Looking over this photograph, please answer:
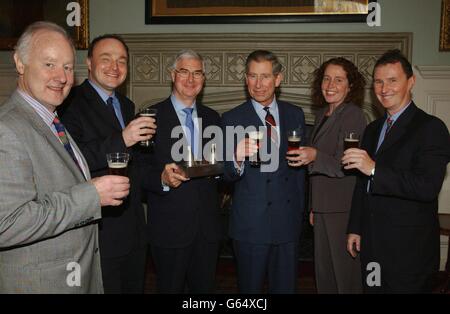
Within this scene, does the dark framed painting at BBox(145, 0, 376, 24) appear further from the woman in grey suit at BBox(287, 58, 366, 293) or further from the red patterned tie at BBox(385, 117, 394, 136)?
the red patterned tie at BBox(385, 117, 394, 136)

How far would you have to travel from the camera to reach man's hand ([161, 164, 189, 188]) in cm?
239

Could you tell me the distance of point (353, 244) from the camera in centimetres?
263

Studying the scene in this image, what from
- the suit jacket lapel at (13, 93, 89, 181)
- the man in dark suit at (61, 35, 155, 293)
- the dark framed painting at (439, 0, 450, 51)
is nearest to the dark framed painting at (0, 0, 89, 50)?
the man in dark suit at (61, 35, 155, 293)

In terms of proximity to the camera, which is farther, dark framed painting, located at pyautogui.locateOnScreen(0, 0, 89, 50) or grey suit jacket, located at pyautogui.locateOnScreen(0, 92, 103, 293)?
dark framed painting, located at pyautogui.locateOnScreen(0, 0, 89, 50)

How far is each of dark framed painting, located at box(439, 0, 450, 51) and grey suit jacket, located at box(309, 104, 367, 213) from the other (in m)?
1.85

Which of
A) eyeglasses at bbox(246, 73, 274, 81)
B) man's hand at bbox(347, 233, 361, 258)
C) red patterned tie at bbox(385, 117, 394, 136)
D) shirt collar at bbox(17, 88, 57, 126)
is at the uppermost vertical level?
eyeglasses at bbox(246, 73, 274, 81)

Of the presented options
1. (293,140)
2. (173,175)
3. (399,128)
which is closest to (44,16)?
(173,175)

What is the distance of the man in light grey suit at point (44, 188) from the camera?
1472mm

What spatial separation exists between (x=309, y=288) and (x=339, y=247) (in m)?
1.21

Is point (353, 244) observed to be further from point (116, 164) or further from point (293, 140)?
point (116, 164)

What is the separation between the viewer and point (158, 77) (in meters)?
4.57

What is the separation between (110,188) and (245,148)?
937 millimetres

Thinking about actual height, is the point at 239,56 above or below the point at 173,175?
above
